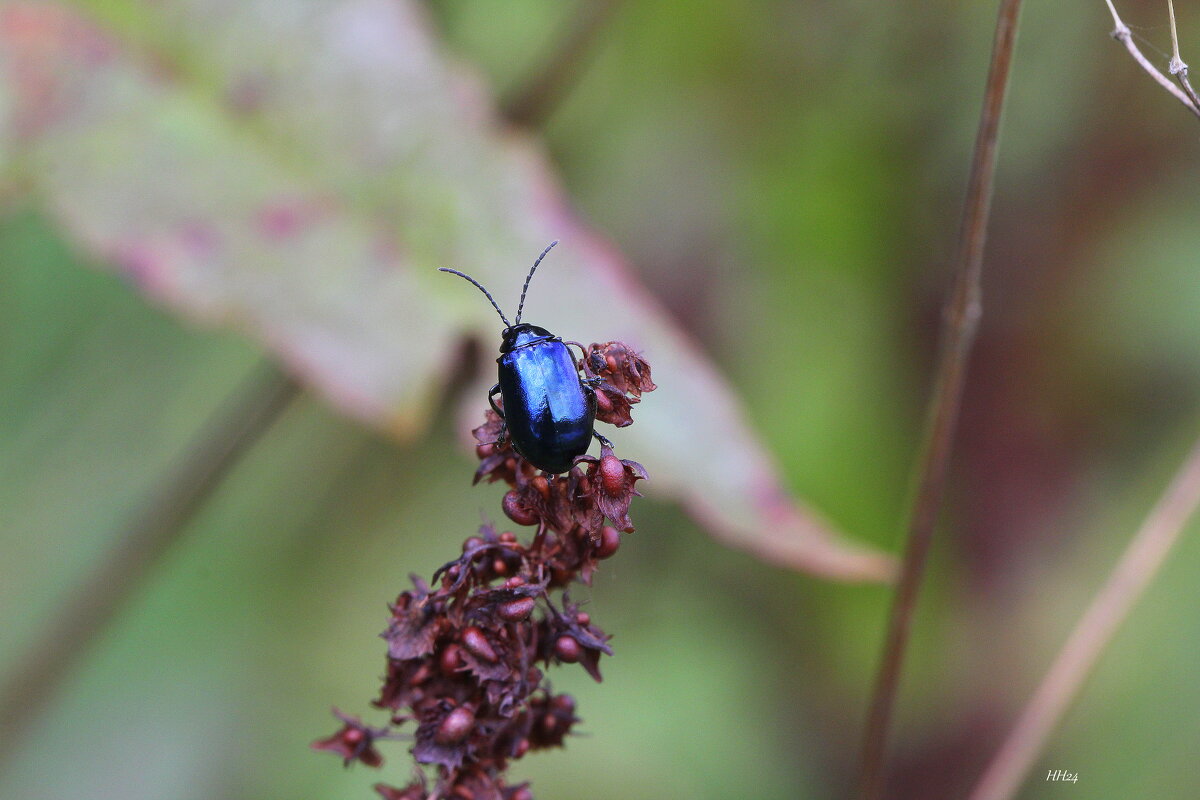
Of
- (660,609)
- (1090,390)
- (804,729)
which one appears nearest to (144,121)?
(660,609)

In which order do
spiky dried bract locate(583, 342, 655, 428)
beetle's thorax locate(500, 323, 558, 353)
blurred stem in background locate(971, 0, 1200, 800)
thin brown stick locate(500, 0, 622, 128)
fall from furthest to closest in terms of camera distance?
thin brown stick locate(500, 0, 622, 128)
blurred stem in background locate(971, 0, 1200, 800)
beetle's thorax locate(500, 323, 558, 353)
spiky dried bract locate(583, 342, 655, 428)

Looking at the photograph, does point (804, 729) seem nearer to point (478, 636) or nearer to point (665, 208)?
point (665, 208)

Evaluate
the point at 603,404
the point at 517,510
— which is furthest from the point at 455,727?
the point at 603,404

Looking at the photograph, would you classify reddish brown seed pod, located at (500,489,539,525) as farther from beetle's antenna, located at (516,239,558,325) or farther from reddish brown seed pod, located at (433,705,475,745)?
beetle's antenna, located at (516,239,558,325)

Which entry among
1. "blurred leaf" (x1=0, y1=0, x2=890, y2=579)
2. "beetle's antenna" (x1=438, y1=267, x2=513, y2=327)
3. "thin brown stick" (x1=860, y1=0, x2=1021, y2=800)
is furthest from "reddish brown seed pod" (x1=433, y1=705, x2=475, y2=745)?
"thin brown stick" (x1=860, y1=0, x2=1021, y2=800)

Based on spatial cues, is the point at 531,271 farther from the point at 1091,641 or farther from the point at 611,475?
the point at 1091,641
